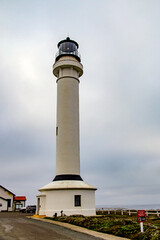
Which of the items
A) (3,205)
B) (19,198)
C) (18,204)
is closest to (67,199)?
(3,205)

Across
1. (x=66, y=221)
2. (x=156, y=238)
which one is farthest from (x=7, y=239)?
(x=66, y=221)

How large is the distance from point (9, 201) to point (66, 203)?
26.0 meters

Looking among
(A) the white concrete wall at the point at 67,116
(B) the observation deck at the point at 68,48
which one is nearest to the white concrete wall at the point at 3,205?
(A) the white concrete wall at the point at 67,116

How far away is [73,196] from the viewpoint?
A: 2072 cm

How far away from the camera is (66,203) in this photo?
2053 cm

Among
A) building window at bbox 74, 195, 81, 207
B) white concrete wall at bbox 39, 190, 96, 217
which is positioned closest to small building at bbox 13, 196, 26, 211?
white concrete wall at bbox 39, 190, 96, 217

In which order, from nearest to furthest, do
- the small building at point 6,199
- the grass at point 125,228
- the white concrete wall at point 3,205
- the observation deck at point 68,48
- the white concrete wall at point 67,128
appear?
1. the grass at point 125,228
2. the white concrete wall at point 67,128
3. the observation deck at point 68,48
4. the white concrete wall at point 3,205
5. the small building at point 6,199

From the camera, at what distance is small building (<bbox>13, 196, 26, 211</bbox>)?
4425cm

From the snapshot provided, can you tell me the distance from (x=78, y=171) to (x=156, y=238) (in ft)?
46.1

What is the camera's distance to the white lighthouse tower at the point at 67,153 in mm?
20750

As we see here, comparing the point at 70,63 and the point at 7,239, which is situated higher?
the point at 70,63

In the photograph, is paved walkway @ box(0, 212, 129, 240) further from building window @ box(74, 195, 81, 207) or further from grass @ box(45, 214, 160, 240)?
building window @ box(74, 195, 81, 207)

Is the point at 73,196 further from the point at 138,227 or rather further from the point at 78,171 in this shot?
the point at 138,227

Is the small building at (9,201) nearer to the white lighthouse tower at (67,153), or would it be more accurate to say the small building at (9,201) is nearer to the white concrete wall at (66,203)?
the white lighthouse tower at (67,153)
